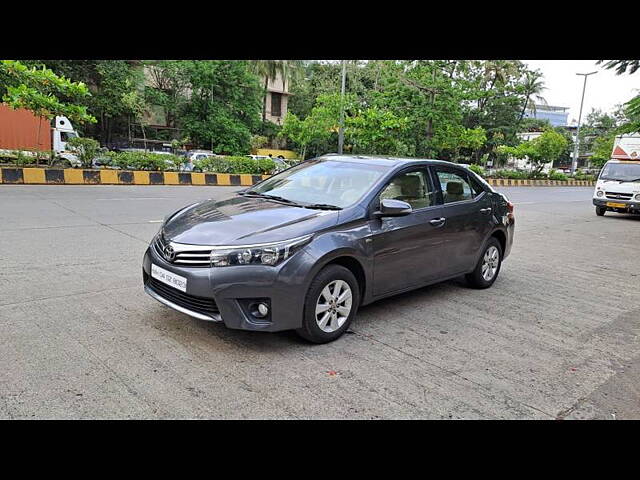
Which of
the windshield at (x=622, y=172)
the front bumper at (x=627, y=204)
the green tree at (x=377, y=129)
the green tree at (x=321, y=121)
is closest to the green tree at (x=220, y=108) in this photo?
the green tree at (x=321, y=121)

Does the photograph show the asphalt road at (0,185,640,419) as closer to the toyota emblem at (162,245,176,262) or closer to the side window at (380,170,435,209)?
the toyota emblem at (162,245,176,262)

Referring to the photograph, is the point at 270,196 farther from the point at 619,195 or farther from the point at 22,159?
the point at 619,195

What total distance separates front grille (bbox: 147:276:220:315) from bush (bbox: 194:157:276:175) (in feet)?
58.0

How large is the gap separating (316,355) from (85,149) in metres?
16.6

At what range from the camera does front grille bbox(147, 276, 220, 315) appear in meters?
3.74

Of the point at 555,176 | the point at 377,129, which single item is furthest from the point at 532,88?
the point at 377,129

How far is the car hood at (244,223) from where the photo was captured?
3.82m

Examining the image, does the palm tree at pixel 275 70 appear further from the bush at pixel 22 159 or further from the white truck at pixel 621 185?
the white truck at pixel 621 185

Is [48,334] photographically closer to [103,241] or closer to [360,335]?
[360,335]

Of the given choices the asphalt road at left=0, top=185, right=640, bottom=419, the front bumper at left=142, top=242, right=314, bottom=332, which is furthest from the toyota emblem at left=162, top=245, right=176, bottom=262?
the asphalt road at left=0, top=185, right=640, bottom=419

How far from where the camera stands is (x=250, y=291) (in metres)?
3.67

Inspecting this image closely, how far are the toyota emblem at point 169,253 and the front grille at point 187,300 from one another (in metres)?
0.22

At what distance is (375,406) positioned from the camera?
317 cm
